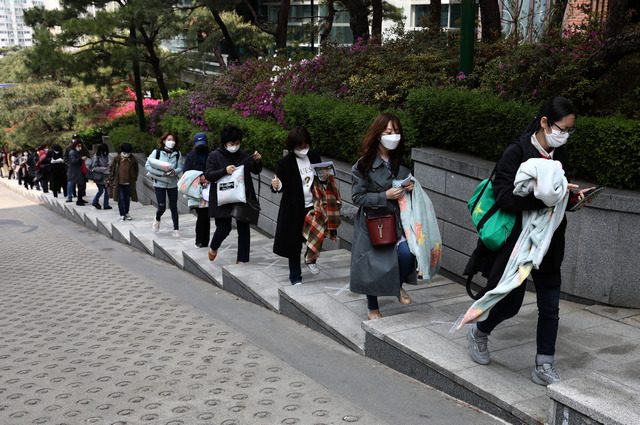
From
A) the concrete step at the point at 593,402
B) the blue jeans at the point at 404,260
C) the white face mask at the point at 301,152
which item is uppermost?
the white face mask at the point at 301,152

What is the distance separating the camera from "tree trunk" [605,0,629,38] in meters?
7.18

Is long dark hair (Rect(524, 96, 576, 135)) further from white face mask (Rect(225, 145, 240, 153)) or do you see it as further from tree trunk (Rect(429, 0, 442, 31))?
tree trunk (Rect(429, 0, 442, 31))

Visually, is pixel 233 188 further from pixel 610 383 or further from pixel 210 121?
pixel 210 121

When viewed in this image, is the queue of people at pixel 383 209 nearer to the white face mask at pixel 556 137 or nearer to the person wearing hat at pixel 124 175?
the white face mask at pixel 556 137

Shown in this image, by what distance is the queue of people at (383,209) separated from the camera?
425 cm

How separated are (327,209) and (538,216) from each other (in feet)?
10.8

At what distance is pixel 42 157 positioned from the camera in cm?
2056

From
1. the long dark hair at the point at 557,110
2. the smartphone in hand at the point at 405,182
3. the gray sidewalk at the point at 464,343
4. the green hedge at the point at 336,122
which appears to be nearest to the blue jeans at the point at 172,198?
the green hedge at the point at 336,122

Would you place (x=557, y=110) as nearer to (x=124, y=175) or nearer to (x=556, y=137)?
(x=556, y=137)

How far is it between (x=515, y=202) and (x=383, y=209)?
1437 millimetres

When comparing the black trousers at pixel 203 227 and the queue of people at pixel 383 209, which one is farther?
the black trousers at pixel 203 227

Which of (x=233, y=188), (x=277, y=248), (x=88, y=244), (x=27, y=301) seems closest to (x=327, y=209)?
(x=277, y=248)

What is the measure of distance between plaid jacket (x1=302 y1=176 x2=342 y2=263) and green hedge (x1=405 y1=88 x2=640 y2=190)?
1340mm

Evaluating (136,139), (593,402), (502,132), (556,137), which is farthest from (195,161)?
(136,139)
